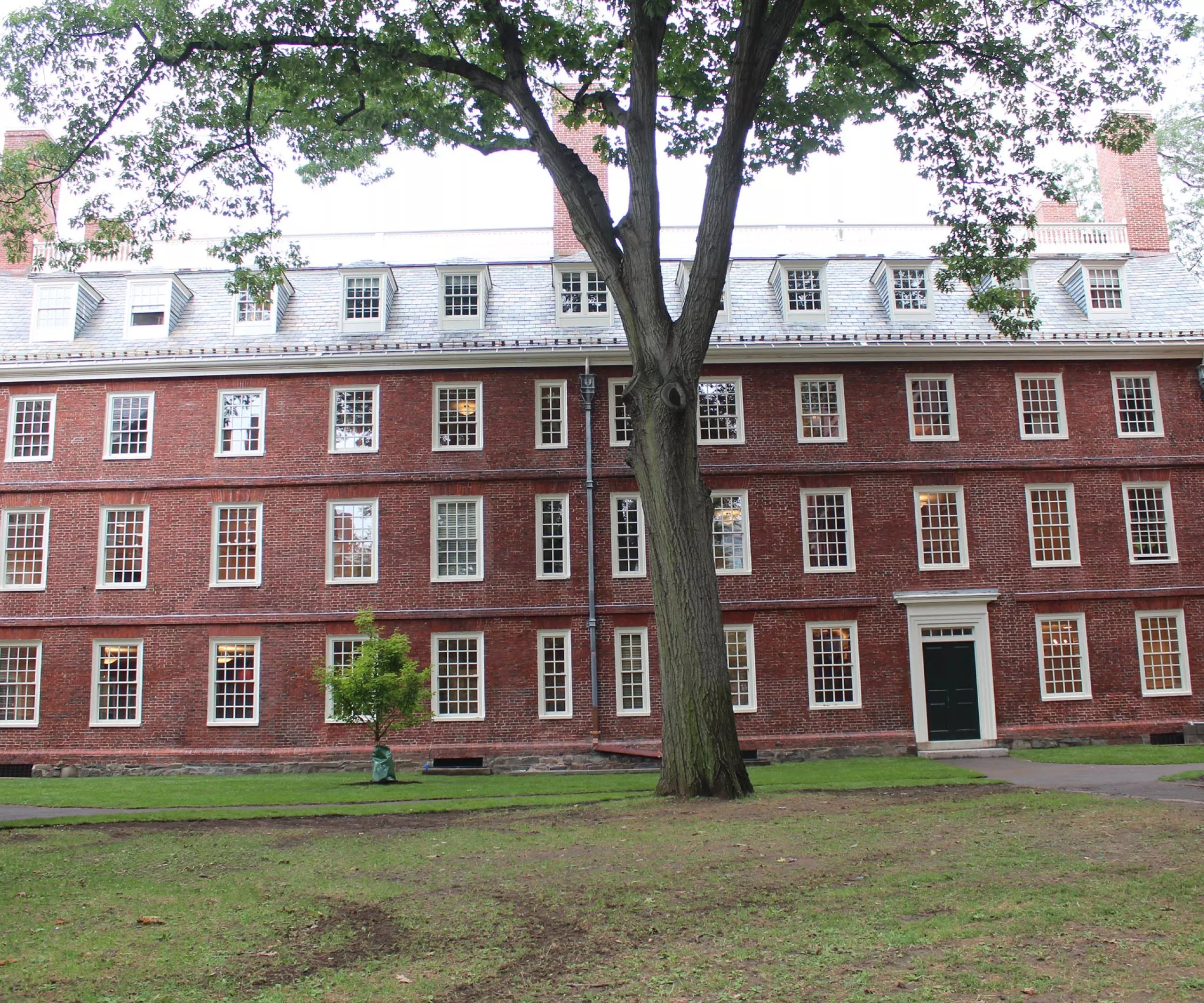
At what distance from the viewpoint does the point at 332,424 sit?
22.8 meters

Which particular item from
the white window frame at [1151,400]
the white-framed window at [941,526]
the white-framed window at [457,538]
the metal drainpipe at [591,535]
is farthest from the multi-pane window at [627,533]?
the white window frame at [1151,400]

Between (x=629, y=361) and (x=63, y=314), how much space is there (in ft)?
43.8

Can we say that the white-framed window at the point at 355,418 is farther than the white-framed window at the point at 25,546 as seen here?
Yes

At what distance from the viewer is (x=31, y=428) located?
23000 mm

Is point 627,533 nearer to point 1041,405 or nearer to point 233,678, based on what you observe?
point 233,678

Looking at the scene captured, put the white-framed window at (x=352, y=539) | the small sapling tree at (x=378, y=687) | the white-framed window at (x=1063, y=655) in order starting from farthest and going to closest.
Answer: the white-framed window at (x=352, y=539) → the white-framed window at (x=1063, y=655) → the small sapling tree at (x=378, y=687)

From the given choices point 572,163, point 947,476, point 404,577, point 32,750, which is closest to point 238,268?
point 572,163

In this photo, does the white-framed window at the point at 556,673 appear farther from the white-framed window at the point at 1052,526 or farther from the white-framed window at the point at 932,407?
the white-framed window at the point at 1052,526

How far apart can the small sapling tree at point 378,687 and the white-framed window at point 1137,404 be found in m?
16.3

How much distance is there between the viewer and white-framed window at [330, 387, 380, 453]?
74.5ft

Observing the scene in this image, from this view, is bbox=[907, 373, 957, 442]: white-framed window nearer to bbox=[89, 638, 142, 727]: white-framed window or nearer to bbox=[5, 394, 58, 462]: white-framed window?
bbox=[89, 638, 142, 727]: white-framed window

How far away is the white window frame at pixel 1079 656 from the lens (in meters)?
22.1

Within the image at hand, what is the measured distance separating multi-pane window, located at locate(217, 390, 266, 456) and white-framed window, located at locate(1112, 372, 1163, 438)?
751 inches

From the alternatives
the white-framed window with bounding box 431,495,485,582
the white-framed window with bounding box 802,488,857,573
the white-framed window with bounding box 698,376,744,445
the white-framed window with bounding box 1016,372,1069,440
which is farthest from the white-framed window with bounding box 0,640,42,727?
the white-framed window with bounding box 1016,372,1069,440
